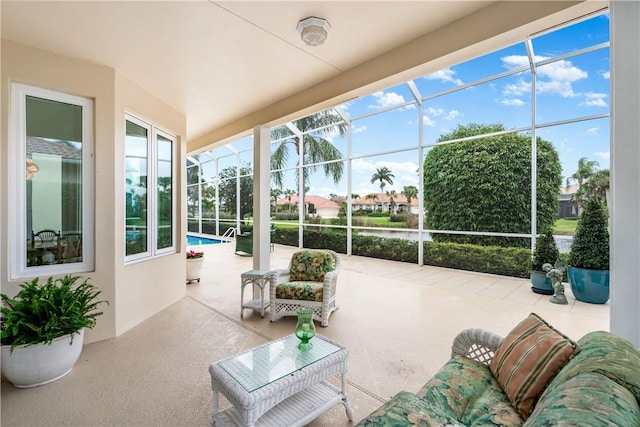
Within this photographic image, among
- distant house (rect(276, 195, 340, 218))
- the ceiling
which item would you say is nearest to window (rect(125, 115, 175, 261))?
the ceiling

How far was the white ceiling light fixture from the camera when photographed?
2351 mm

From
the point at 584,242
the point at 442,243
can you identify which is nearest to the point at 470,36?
the point at 584,242

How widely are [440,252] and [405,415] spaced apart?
20.8 ft

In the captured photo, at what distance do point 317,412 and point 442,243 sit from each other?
5824 millimetres

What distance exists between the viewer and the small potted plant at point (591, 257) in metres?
4.14

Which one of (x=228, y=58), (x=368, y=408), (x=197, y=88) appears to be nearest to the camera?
(x=368, y=408)

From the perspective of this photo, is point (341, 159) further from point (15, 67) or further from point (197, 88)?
point (15, 67)

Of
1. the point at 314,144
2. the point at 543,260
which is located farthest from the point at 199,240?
the point at 543,260

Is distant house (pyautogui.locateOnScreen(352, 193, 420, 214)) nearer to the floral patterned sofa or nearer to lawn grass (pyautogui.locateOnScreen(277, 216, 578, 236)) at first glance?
lawn grass (pyautogui.locateOnScreen(277, 216, 578, 236))

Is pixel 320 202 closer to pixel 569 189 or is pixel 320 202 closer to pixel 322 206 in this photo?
pixel 322 206

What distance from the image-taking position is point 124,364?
2.58m

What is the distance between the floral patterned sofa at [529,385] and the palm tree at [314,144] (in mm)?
7569

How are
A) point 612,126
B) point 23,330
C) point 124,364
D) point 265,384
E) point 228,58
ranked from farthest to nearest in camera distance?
point 228,58
point 124,364
point 23,330
point 612,126
point 265,384

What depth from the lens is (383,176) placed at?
8078 millimetres
